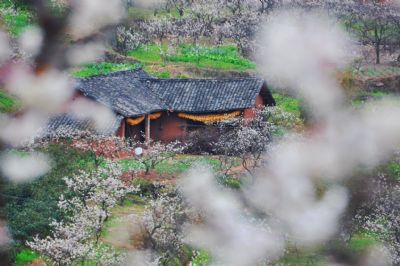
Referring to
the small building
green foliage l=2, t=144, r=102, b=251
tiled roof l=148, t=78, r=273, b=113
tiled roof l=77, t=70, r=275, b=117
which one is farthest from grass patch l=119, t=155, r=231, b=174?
green foliage l=2, t=144, r=102, b=251

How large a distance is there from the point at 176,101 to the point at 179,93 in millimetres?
566

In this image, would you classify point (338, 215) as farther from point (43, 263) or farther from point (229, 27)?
point (229, 27)

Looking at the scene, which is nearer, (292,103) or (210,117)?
(292,103)

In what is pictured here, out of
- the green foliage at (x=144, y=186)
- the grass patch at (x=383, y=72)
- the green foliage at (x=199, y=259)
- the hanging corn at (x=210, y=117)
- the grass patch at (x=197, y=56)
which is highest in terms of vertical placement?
the grass patch at (x=383, y=72)

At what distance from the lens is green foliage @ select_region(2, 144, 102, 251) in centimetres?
1162

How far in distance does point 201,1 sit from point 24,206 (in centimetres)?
2822

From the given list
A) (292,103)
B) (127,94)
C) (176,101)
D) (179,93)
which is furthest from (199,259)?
(179,93)

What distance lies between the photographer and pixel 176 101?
72.6 feet

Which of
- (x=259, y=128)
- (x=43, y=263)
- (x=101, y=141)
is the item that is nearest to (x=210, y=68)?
(x=259, y=128)

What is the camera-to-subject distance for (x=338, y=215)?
169cm

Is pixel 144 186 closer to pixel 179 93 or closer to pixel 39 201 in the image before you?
pixel 39 201

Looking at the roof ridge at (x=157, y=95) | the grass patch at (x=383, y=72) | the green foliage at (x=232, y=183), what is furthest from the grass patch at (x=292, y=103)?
the roof ridge at (x=157, y=95)

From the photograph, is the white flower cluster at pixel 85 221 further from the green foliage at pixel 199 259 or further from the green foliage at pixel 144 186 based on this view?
the green foliage at pixel 199 259

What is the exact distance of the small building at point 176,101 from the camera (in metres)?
21.0
